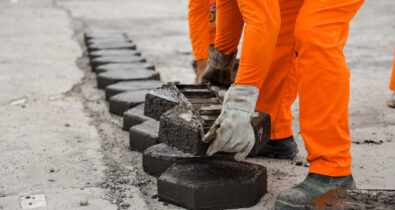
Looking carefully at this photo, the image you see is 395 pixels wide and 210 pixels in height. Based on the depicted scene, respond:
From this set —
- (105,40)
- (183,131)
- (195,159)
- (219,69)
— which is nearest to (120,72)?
(105,40)

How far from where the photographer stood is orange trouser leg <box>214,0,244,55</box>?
222 cm

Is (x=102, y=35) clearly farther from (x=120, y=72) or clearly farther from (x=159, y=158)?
(x=159, y=158)

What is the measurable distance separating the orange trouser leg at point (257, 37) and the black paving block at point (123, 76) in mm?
1772

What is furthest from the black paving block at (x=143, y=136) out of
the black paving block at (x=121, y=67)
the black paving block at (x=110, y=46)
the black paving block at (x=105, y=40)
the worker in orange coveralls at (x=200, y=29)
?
the black paving block at (x=105, y=40)

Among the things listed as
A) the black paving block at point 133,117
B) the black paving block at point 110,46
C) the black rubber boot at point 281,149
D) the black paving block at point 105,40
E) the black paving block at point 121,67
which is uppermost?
the black paving block at point 105,40

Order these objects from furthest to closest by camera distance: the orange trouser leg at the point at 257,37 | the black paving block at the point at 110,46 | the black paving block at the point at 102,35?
the black paving block at the point at 102,35 → the black paving block at the point at 110,46 → the orange trouser leg at the point at 257,37

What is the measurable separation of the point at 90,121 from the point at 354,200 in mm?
1703

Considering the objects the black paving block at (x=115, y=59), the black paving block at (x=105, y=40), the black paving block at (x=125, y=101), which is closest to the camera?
the black paving block at (x=125, y=101)

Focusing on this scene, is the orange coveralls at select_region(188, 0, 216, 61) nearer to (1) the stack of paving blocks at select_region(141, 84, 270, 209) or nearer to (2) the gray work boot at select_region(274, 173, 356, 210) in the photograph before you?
(1) the stack of paving blocks at select_region(141, 84, 270, 209)

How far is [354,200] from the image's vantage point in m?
1.65

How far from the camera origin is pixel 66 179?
Result: 211 cm

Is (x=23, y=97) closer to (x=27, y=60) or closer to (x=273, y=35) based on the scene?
(x=27, y=60)

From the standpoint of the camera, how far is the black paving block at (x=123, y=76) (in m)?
3.46

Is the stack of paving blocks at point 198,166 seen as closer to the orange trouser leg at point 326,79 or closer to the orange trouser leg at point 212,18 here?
the orange trouser leg at point 326,79
